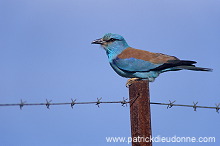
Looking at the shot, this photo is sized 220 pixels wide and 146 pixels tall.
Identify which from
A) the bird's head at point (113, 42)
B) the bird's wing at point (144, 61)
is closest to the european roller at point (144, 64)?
the bird's wing at point (144, 61)

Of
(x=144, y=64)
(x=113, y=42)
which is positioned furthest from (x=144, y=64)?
(x=113, y=42)

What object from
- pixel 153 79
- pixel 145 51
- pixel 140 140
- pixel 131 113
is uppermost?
pixel 145 51

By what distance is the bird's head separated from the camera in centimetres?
675

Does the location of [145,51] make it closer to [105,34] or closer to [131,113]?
[105,34]

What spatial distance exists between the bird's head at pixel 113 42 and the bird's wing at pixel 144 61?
344 mm

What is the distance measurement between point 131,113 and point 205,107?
3.43 feet

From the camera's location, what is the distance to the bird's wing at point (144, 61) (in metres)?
6.07

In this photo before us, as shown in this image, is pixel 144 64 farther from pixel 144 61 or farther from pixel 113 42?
pixel 113 42

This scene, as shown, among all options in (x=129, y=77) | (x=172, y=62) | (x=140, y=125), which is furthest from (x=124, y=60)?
(x=140, y=125)

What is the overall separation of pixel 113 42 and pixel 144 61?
33.5 inches

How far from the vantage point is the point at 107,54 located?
680cm

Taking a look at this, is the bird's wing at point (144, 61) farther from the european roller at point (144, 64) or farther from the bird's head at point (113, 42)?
the bird's head at point (113, 42)

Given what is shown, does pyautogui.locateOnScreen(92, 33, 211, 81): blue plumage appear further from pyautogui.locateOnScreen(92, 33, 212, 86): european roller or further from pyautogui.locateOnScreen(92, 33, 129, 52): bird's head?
pyautogui.locateOnScreen(92, 33, 129, 52): bird's head

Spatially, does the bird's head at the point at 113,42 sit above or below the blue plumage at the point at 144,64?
above
